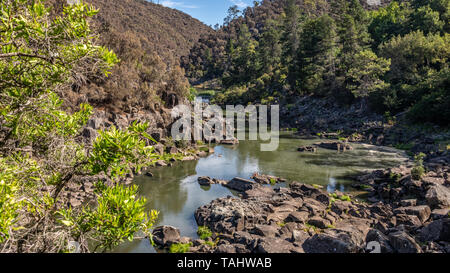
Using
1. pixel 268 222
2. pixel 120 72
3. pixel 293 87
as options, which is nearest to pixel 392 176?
pixel 268 222

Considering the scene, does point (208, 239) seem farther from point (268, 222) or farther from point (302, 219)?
point (302, 219)

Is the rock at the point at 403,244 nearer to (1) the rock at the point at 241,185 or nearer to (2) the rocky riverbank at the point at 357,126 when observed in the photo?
(1) the rock at the point at 241,185

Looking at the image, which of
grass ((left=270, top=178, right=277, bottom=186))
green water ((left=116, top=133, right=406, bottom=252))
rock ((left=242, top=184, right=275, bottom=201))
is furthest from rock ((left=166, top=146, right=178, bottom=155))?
rock ((left=242, top=184, right=275, bottom=201))

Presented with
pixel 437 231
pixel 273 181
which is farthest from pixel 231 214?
pixel 437 231

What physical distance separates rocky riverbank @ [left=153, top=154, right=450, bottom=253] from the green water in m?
1.12

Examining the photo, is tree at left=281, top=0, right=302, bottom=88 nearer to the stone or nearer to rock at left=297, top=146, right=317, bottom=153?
the stone

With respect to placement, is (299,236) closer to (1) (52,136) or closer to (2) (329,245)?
(2) (329,245)

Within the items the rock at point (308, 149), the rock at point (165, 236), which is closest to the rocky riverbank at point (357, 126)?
the rock at point (308, 149)

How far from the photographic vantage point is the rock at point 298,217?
12484 mm

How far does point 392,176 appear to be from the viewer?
17406 millimetres

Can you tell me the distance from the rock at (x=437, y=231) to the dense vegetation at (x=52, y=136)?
10461mm

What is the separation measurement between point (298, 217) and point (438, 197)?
6.45 meters

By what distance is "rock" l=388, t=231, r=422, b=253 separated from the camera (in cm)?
901

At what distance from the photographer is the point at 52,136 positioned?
4.62 meters
